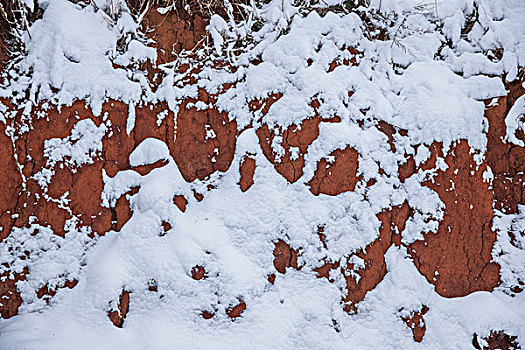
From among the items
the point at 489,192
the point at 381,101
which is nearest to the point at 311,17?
the point at 381,101

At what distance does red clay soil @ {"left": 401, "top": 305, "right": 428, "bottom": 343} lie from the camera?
89.1 inches

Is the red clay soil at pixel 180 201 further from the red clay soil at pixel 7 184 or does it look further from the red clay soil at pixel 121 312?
the red clay soil at pixel 7 184

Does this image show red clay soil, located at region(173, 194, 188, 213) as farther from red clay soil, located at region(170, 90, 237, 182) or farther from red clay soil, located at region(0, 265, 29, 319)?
red clay soil, located at region(0, 265, 29, 319)

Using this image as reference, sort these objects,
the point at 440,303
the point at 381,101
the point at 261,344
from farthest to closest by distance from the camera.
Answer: the point at 381,101 < the point at 440,303 < the point at 261,344

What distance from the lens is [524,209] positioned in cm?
246

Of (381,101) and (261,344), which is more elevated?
(381,101)

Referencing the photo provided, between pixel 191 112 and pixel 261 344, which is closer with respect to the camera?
pixel 261 344

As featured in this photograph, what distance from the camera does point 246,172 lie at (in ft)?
8.07

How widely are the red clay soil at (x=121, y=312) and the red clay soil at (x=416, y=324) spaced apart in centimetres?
145

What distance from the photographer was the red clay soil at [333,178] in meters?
2.43

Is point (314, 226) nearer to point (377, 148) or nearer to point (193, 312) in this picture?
point (377, 148)

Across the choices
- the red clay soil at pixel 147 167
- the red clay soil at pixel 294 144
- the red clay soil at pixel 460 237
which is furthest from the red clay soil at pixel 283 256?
the red clay soil at pixel 147 167

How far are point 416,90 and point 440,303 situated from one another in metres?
1.21

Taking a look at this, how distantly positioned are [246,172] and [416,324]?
1.23m
